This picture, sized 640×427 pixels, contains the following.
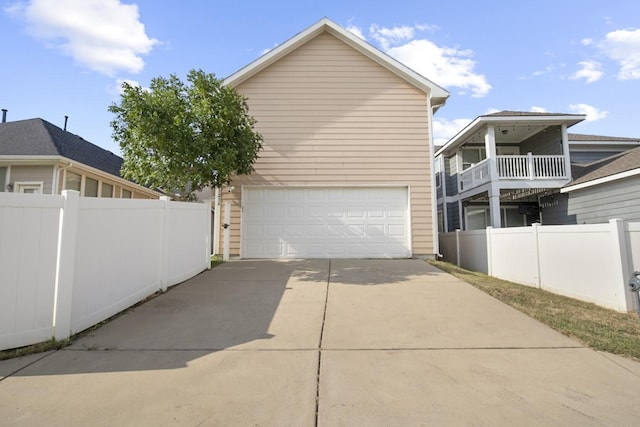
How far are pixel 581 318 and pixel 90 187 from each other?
50.9ft

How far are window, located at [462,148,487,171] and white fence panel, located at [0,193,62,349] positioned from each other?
1609cm

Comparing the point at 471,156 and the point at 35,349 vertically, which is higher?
the point at 471,156

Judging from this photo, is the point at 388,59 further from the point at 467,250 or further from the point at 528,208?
the point at 528,208

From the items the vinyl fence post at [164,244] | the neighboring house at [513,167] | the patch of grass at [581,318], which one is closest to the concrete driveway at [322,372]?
the patch of grass at [581,318]

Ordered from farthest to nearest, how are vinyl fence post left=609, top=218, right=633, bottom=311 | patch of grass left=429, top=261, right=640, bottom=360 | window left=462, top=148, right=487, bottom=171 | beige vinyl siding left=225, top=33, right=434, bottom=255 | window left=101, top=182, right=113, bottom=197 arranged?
1. window left=462, top=148, right=487, bottom=171
2. window left=101, top=182, right=113, bottom=197
3. beige vinyl siding left=225, top=33, right=434, bottom=255
4. vinyl fence post left=609, top=218, right=633, bottom=311
5. patch of grass left=429, top=261, right=640, bottom=360

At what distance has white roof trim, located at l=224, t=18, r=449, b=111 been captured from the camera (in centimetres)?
994

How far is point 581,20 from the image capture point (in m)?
8.49

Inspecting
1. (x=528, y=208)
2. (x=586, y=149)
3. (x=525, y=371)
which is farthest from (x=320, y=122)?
(x=586, y=149)

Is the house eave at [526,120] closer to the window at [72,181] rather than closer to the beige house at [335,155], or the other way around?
the beige house at [335,155]

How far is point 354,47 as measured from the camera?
10391 millimetres

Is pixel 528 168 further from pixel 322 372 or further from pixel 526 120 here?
pixel 322 372

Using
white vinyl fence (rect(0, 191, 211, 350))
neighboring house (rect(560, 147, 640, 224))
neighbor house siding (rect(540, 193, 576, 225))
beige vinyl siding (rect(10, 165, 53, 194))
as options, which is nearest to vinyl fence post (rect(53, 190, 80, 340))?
white vinyl fence (rect(0, 191, 211, 350))

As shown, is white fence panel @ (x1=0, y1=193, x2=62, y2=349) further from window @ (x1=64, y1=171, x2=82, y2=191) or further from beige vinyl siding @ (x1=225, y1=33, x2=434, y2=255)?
window @ (x1=64, y1=171, x2=82, y2=191)

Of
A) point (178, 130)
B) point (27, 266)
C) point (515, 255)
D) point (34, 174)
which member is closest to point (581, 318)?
point (515, 255)
